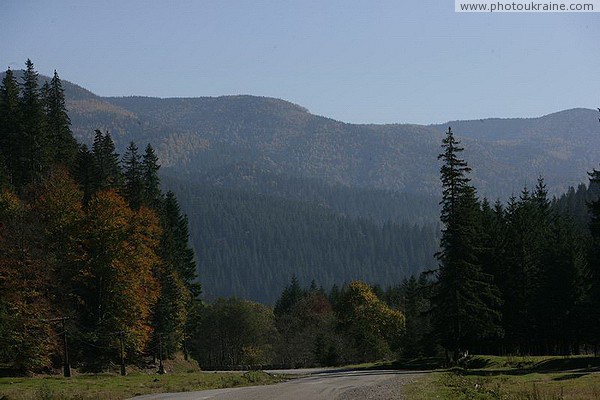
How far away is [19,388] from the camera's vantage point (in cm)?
4859

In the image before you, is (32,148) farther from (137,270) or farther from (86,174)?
(137,270)

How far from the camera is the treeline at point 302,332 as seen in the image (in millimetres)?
107250

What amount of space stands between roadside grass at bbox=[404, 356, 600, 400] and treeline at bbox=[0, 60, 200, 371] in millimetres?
31761

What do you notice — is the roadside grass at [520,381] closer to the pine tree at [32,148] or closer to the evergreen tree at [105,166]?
the evergreen tree at [105,166]

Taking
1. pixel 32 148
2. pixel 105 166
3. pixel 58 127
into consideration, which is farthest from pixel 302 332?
pixel 32 148

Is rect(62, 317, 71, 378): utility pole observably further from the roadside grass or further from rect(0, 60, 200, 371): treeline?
the roadside grass

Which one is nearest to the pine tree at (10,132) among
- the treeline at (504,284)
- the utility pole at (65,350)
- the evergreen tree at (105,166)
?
the evergreen tree at (105,166)

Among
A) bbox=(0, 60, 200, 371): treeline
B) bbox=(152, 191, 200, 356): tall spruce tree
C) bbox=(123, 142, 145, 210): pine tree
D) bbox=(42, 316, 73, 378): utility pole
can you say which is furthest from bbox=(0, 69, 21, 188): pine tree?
bbox=(42, 316, 73, 378): utility pole

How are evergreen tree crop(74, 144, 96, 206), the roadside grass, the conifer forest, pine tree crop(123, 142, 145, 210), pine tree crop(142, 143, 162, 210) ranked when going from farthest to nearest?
pine tree crop(142, 143, 162, 210) < pine tree crop(123, 142, 145, 210) < evergreen tree crop(74, 144, 96, 206) < the conifer forest < the roadside grass

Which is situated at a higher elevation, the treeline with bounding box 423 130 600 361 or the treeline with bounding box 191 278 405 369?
the treeline with bounding box 423 130 600 361

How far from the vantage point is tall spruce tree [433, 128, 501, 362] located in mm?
65812

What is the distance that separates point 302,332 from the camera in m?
131

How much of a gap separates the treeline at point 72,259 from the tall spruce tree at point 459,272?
28200 mm

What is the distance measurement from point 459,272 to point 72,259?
3507 cm
